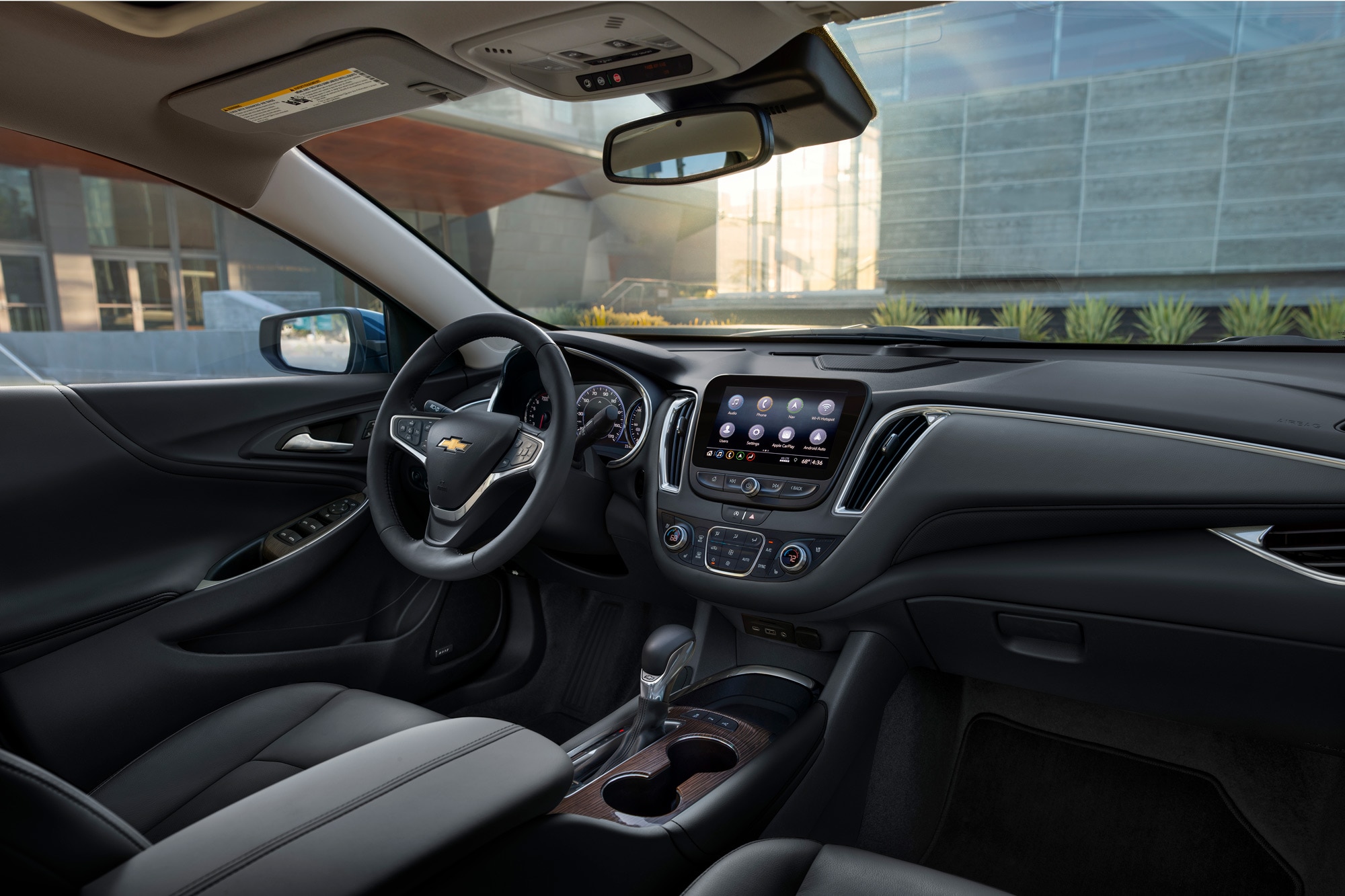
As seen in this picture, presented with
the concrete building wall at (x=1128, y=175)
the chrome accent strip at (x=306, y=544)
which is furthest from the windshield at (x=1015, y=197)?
the chrome accent strip at (x=306, y=544)

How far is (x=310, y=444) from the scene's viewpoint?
2.29 meters

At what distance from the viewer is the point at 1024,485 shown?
155cm

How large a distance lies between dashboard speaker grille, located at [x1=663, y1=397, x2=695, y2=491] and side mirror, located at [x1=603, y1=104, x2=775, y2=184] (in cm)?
53

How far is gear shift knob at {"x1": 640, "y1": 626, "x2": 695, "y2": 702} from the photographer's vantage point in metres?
1.71

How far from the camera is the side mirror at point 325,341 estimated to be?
7.84 feet

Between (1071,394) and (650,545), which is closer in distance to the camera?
(1071,394)

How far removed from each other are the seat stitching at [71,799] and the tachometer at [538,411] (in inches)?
52.2

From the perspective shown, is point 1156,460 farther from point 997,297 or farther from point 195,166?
point 195,166

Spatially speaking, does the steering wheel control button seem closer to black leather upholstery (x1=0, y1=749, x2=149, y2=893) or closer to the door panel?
the door panel

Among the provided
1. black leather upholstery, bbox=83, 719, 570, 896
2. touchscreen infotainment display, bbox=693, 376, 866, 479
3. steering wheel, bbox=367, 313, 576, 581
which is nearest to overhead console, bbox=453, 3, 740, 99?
steering wheel, bbox=367, 313, 576, 581

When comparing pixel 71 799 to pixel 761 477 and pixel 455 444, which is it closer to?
pixel 455 444

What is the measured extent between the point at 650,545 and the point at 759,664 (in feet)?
1.21

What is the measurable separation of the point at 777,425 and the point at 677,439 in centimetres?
27

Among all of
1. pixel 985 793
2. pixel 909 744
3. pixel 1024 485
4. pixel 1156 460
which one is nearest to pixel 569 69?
pixel 1024 485
